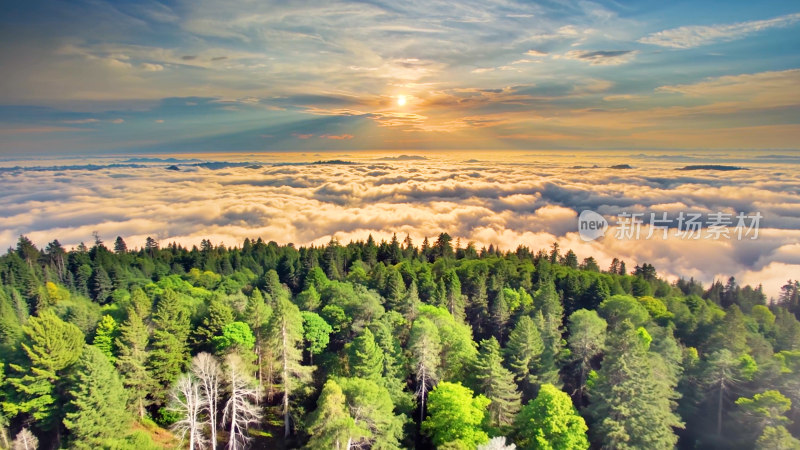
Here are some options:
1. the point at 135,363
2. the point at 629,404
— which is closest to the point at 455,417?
the point at 629,404

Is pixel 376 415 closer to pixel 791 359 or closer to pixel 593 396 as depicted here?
pixel 593 396

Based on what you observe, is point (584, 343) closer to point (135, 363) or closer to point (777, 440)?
point (777, 440)

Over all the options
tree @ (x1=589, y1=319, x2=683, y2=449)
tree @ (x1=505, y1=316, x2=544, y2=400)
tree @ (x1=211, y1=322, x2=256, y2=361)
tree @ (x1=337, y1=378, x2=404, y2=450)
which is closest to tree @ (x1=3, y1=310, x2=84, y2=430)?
tree @ (x1=211, y1=322, x2=256, y2=361)

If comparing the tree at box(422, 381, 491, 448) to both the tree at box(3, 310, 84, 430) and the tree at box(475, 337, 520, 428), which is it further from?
the tree at box(3, 310, 84, 430)

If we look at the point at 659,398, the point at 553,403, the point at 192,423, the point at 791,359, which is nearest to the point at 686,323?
the point at 791,359

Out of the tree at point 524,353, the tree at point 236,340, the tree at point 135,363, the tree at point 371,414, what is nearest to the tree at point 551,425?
the tree at point 524,353
